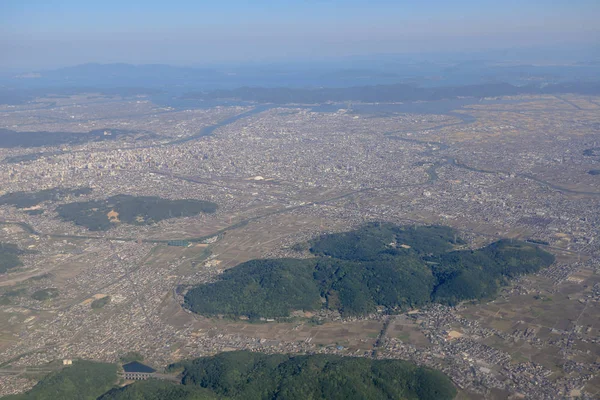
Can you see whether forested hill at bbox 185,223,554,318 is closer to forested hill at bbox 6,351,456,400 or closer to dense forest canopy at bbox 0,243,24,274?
forested hill at bbox 6,351,456,400

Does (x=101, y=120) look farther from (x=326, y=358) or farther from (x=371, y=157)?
(x=326, y=358)

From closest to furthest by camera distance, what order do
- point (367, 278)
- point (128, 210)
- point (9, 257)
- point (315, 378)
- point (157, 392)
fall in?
point (157, 392)
point (315, 378)
point (367, 278)
point (9, 257)
point (128, 210)

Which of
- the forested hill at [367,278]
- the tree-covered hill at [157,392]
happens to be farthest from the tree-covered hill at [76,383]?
the forested hill at [367,278]

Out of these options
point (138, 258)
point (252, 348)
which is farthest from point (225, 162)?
point (252, 348)

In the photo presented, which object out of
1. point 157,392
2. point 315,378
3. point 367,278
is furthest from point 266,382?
point 367,278

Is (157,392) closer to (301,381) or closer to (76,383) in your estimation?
(76,383)

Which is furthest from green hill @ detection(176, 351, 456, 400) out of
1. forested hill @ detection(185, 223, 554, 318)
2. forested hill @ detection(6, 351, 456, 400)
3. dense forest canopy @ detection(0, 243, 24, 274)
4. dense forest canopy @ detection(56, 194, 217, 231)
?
dense forest canopy @ detection(56, 194, 217, 231)
